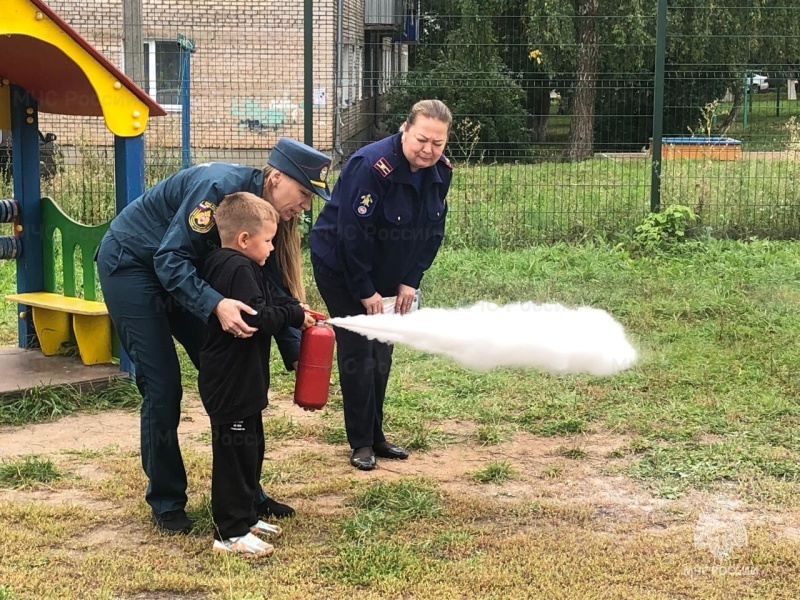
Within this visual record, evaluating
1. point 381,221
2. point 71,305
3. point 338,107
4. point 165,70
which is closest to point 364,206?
point 381,221

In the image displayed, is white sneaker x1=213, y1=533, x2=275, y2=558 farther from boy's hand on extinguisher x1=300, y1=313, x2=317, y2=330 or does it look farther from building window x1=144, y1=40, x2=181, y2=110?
building window x1=144, y1=40, x2=181, y2=110

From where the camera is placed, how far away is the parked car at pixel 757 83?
11953mm

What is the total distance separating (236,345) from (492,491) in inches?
64.3

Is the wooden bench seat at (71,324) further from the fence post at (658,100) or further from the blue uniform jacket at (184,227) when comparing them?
the fence post at (658,100)

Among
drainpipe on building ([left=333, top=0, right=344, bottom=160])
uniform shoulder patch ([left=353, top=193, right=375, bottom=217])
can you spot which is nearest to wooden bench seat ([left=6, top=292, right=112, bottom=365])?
uniform shoulder patch ([left=353, top=193, right=375, bottom=217])

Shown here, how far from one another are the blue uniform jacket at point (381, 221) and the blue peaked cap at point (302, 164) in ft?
3.34

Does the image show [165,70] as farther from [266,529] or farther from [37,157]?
[266,529]

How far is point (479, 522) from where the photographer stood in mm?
4383

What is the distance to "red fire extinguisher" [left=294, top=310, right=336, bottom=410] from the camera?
13.4ft

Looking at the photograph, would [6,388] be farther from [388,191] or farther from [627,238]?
[627,238]

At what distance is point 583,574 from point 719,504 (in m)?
1.08

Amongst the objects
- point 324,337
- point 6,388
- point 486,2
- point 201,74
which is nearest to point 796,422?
point 324,337

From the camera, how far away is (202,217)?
381 cm

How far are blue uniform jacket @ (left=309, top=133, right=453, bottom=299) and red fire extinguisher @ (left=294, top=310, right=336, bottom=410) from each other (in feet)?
2.92
